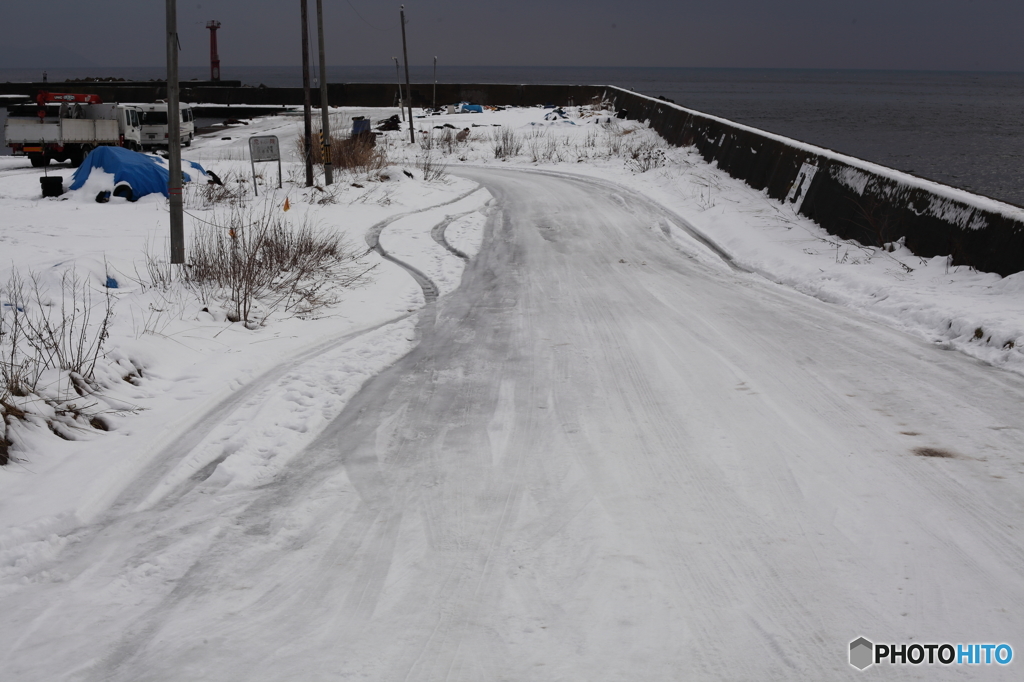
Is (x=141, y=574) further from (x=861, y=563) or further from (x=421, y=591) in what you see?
(x=861, y=563)

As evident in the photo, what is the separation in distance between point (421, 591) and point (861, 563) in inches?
86.6

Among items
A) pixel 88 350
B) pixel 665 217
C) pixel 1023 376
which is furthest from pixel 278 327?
pixel 665 217

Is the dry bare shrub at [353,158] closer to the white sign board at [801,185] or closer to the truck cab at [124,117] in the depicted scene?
the truck cab at [124,117]

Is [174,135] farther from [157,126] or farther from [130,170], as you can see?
[157,126]

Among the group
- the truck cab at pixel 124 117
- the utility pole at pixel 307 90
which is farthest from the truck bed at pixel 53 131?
the utility pole at pixel 307 90

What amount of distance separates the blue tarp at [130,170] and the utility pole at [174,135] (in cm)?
912

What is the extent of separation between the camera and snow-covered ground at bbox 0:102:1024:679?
3.74 m

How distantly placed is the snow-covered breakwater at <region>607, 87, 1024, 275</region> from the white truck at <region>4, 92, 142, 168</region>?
918 inches

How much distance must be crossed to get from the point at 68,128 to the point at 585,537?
30.2 m

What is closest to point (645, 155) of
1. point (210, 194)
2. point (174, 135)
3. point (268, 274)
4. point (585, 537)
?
point (210, 194)

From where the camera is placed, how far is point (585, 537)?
4199mm

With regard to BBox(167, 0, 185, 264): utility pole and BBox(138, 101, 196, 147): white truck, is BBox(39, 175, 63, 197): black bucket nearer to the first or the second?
BBox(167, 0, 185, 264): utility pole

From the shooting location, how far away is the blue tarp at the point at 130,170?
725 inches

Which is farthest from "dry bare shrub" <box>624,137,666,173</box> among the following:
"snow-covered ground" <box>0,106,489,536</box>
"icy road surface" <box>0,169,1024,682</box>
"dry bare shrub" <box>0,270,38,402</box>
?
"dry bare shrub" <box>0,270,38,402</box>
